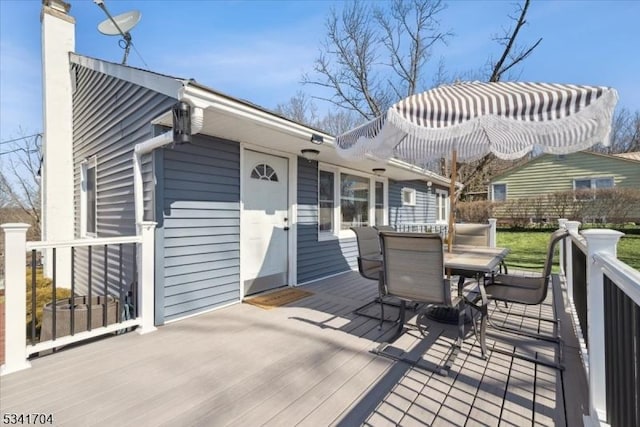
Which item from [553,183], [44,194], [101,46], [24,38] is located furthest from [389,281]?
[553,183]

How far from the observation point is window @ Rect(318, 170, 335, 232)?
559 centimetres

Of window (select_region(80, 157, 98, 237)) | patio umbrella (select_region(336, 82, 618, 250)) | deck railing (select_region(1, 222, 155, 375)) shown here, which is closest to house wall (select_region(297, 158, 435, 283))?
patio umbrella (select_region(336, 82, 618, 250))

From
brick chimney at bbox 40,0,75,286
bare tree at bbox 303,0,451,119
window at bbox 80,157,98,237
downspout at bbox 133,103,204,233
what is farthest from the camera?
bare tree at bbox 303,0,451,119

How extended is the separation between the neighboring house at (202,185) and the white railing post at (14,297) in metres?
1.08

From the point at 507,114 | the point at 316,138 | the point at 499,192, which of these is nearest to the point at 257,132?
the point at 316,138

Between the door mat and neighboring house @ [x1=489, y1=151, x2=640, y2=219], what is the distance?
13.4 metres

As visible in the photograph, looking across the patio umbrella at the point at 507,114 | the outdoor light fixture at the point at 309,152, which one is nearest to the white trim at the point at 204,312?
the outdoor light fixture at the point at 309,152

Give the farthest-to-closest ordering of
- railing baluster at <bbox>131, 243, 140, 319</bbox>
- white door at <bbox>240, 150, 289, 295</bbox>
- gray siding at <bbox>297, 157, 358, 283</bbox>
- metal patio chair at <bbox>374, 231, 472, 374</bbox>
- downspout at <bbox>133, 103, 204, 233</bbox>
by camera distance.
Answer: gray siding at <bbox>297, 157, 358, 283</bbox>
white door at <bbox>240, 150, 289, 295</bbox>
railing baluster at <bbox>131, 243, 140, 319</bbox>
downspout at <bbox>133, 103, 204, 233</bbox>
metal patio chair at <bbox>374, 231, 472, 374</bbox>

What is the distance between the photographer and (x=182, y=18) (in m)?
6.91

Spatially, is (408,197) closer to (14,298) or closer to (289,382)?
(289,382)

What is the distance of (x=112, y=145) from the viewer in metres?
4.54

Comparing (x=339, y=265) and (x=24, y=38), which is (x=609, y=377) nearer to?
(x=339, y=265)

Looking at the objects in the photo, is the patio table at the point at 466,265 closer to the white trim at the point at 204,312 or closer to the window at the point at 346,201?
the white trim at the point at 204,312

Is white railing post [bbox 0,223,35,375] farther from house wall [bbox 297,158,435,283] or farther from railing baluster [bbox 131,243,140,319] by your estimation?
house wall [bbox 297,158,435,283]
